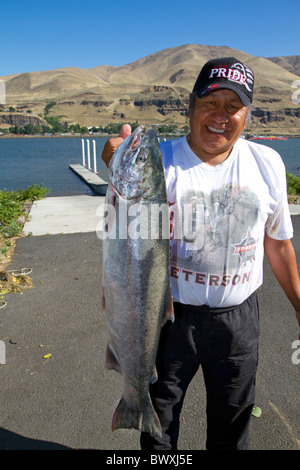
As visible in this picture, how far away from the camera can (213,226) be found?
2326mm

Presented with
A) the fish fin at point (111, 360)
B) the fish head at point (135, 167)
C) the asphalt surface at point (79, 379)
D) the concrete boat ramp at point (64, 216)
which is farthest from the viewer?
the concrete boat ramp at point (64, 216)

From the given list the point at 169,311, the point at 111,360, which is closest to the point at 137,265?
the point at 169,311

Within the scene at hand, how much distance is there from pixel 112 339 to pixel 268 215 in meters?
1.33

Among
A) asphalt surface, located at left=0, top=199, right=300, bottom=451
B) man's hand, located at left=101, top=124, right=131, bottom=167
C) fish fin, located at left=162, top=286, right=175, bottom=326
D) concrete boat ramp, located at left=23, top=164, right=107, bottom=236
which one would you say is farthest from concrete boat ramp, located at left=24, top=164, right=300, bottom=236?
fish fin, located at left=162, top=286, right=175, bottom=326

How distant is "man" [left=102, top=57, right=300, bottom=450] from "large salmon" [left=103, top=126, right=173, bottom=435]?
20cm

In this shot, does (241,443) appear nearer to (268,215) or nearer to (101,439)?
(101,439)

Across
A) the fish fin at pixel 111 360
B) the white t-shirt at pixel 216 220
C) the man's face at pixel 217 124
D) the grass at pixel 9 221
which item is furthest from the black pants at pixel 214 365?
the grass at pixel 9 221

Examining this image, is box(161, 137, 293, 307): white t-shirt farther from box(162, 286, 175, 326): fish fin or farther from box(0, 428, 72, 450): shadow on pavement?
box(0, 428, 72, 450): shadow on pavement

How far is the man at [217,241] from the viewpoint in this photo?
2.32m

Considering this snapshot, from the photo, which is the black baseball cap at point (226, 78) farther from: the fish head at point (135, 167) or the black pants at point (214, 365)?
the black pants at point (214, 365)

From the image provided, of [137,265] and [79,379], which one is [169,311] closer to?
[137,265]

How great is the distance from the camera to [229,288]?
2.34 m

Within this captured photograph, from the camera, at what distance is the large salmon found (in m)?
2.04

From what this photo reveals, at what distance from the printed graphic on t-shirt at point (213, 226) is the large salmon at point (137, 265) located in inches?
8.6
